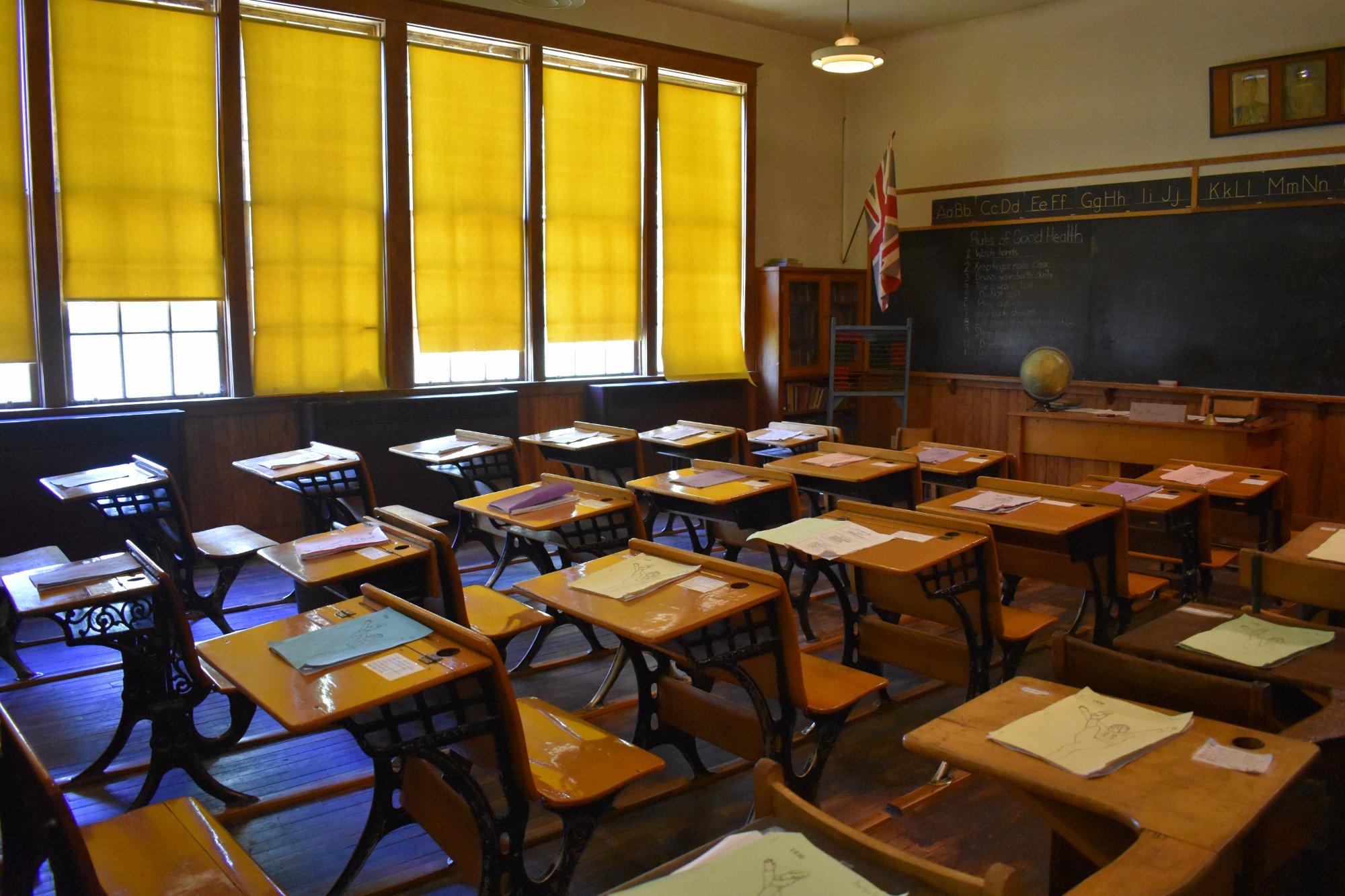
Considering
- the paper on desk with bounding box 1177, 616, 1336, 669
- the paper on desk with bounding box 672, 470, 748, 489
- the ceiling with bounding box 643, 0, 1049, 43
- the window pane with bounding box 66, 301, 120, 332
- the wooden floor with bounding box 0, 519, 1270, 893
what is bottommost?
the wooden floor with bounding box 0, 519, 1270, 893

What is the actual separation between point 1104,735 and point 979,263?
23.2 ft

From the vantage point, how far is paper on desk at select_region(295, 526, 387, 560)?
2955 mm

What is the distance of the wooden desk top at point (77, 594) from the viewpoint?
2.69 metres

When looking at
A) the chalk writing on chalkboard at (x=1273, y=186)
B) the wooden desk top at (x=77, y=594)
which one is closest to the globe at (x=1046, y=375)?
the chalk writing on chalkboard at (x=1273, y=186)

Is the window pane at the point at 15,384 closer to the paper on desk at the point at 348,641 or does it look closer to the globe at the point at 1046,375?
the paper on desk at the point at 348,641

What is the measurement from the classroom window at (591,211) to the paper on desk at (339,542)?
4.47 meters

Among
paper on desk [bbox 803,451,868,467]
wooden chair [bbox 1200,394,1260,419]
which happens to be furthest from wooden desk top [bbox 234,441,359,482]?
wooden chair [bbox 1200,394,1260,419]

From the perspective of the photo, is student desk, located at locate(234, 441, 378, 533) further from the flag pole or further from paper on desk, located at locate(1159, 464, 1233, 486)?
the flag pole

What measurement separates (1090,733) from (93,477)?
4179 millimetres

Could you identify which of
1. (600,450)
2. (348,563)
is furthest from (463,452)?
(348,563)

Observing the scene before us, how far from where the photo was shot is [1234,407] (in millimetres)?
6398

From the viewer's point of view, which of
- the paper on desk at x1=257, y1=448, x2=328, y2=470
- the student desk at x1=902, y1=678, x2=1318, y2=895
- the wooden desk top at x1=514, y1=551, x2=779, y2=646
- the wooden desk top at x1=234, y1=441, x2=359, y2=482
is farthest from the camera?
the paper on desk at x1=257, y1=448, x2=328, y2=470

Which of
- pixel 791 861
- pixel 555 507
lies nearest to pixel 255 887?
pixel 791 861

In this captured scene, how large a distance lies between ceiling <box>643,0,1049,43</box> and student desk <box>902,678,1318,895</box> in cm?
742
